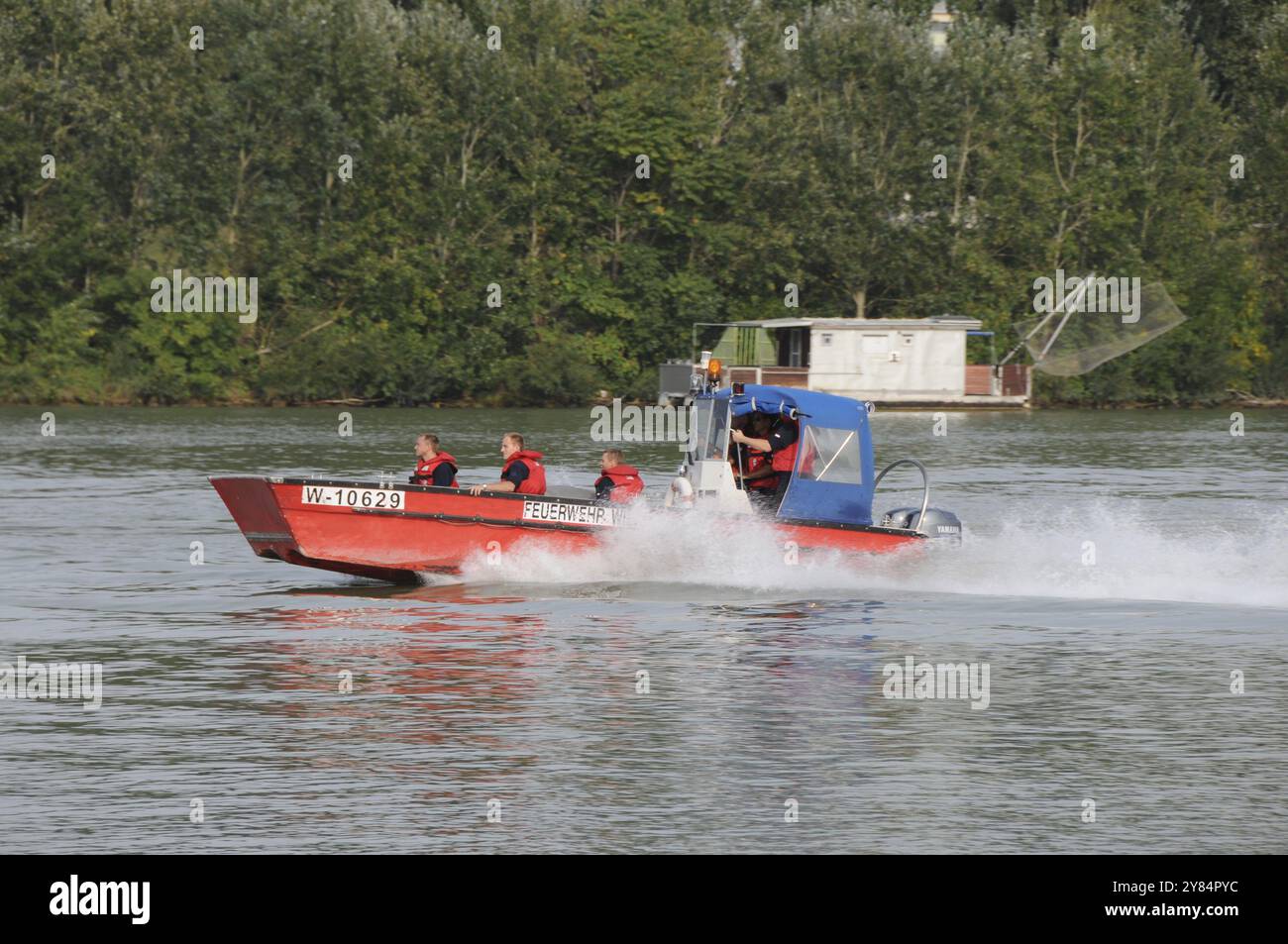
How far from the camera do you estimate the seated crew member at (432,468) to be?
24.0 meters

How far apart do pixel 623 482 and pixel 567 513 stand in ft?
2.90

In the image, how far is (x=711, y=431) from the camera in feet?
78.3

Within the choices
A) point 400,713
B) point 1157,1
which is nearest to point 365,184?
point 1157,1

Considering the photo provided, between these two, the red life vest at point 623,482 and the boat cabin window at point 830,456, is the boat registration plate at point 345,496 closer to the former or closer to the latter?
the red life vest at point 623,482

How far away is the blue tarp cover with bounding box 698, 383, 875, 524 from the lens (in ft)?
78.9

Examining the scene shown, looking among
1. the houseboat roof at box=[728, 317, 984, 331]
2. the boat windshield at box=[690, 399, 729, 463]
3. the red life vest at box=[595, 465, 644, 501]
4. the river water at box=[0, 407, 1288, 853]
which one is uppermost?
the houseboat roof at box=[728, 317, 984, 331]

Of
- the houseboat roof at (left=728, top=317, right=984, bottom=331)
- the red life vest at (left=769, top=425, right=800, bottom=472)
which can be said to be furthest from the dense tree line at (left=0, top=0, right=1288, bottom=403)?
the red life vest at (left=769, top=425, right=800, bottom=472)

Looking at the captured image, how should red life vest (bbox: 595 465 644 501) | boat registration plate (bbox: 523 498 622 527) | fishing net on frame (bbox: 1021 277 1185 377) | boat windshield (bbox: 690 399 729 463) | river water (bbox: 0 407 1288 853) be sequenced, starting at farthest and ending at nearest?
fishing net on frame (bbox: 1021 277 1185 377) → red life vest (bbox: 595 465 644 501) → boat windshield (bbox: 690 399 729 463) → boat registration plate (bbox: 523 498 622 527) → river water (bbox: 0 407 1288 853)

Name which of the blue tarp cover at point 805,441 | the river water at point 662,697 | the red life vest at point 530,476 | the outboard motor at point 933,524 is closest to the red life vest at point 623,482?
the river water at point 662,697

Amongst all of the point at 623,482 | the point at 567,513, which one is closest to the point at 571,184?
the point at 623,482

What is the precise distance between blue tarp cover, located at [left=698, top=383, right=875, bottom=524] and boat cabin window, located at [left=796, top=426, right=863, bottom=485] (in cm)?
2

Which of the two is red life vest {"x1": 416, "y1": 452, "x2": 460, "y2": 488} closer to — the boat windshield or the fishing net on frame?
the boat windshield

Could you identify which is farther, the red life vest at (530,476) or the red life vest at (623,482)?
the red life vest at (623,482)

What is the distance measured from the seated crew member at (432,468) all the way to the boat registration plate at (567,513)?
96cm
